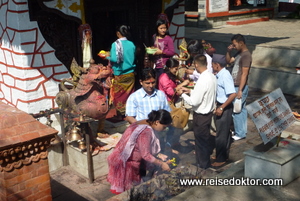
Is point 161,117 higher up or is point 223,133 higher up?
point 161,117

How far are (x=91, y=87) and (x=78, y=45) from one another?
163 cm

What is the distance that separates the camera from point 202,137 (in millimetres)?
6371

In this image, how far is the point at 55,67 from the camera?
25.5 ft

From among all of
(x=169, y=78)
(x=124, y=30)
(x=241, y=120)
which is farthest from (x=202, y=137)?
(x=124, y=30)

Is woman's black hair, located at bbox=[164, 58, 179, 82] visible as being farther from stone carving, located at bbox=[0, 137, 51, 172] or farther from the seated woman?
stone carving, located at bbox=[0, 137, 51, 172]

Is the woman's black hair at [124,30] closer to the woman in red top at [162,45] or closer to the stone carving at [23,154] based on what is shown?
the woman in red top at [162,45]

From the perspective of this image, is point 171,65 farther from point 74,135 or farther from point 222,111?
point 74,135

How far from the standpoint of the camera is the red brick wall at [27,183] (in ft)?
→ 13.1

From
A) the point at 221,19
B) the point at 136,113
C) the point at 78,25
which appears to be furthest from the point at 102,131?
the point at 221,19

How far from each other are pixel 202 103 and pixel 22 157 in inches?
117

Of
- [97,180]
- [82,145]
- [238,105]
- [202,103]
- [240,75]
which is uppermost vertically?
[240,75]

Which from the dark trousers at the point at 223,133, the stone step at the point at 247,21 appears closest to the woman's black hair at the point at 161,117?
the dark trousers at the point at 223,133

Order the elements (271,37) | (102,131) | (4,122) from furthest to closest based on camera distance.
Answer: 1. (271,37)
2. (102,131)
3. (4,122)

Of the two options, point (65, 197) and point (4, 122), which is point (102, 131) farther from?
point (4, 122)
